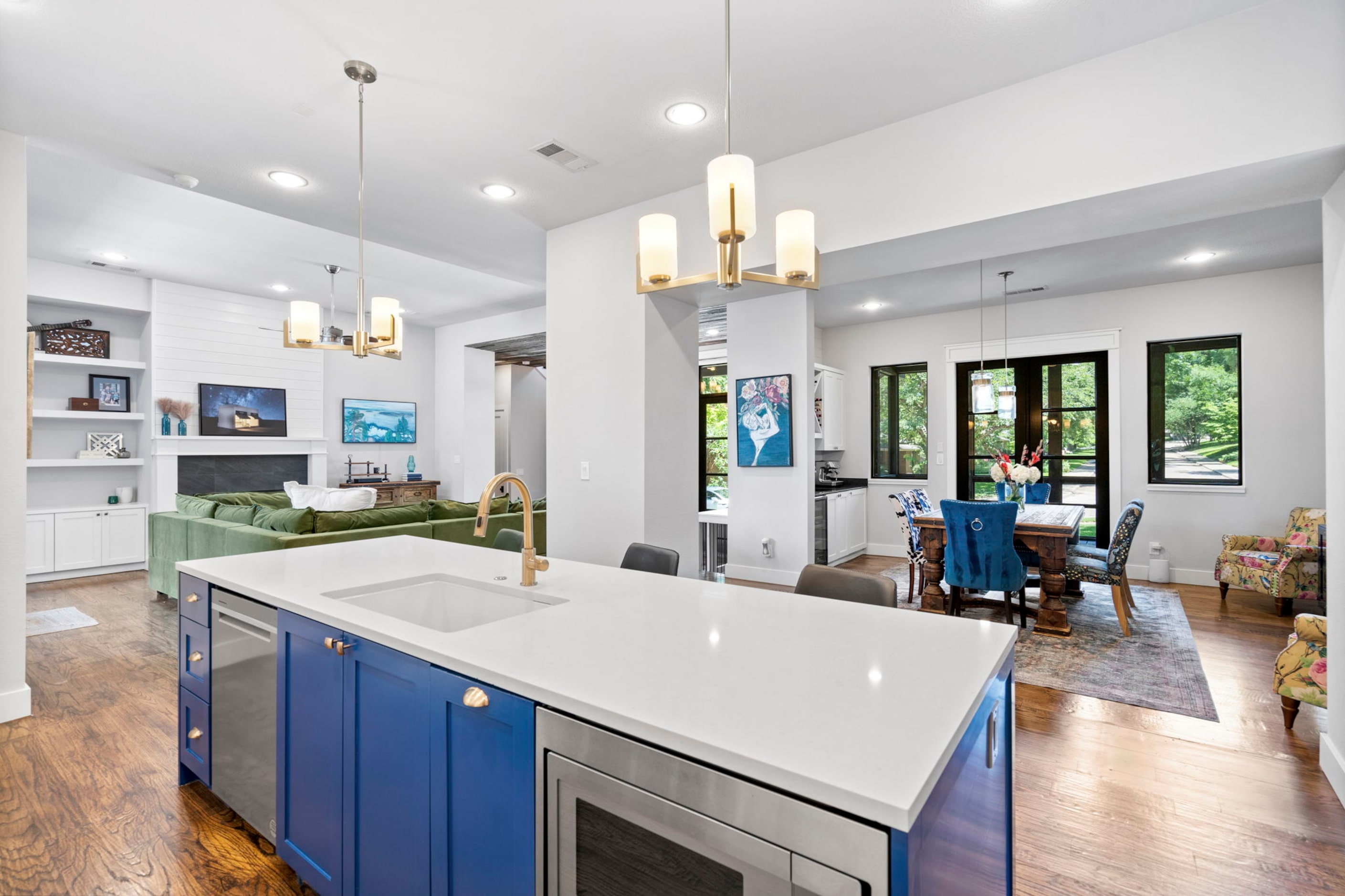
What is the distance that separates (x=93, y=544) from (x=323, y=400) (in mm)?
2588

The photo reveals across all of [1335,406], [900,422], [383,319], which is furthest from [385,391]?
[1335,406]

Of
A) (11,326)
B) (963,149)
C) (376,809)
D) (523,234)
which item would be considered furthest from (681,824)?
(523,234)

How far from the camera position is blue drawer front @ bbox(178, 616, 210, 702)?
7.16 feet

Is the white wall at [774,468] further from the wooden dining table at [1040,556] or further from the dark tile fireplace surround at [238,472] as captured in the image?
the dark tile fireplace surround at [238,472]

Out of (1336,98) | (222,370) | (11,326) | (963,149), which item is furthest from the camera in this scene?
(222,370)

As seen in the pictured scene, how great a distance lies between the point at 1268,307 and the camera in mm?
5492

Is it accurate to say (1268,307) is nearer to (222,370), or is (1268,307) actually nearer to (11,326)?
(11,326)

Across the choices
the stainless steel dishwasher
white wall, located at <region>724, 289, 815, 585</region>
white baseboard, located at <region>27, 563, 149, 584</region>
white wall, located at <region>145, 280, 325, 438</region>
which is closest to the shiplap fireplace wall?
white wall, located at <region>145, 280, 325, 438</region>

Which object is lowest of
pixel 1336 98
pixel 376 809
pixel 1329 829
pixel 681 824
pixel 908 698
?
pixel 1329 829

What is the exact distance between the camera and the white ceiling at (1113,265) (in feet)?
14.4

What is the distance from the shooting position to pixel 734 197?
169 cm

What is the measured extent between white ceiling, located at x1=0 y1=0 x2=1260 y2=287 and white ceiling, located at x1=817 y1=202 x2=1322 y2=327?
1874 millimetres

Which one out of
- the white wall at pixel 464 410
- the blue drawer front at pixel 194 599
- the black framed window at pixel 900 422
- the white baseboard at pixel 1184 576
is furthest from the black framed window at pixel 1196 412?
the white wall at pixel 464 410

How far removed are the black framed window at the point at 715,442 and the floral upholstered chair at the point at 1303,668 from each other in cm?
508
